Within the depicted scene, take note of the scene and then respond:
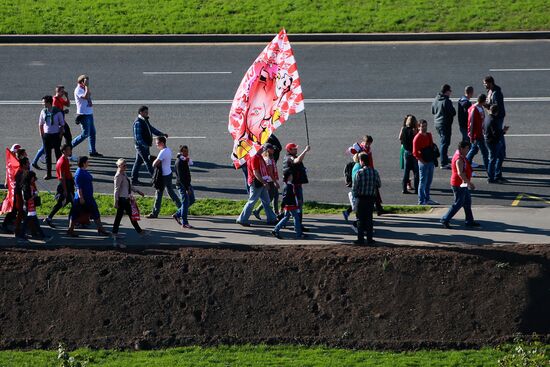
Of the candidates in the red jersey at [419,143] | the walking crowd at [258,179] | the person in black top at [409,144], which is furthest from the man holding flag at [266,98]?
A: the person in black top at [409,144]

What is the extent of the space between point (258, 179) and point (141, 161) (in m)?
3.65

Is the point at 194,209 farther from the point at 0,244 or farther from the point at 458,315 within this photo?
the point at 458,315

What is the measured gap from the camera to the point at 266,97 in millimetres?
18750

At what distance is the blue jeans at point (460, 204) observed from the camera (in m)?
19.4

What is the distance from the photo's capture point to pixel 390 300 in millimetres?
17875

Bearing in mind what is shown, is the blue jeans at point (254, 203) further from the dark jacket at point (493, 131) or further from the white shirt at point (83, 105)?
the white shirt at point (83, 105)

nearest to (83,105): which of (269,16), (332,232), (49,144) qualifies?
(49,144)

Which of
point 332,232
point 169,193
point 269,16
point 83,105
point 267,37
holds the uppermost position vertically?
point 269,16

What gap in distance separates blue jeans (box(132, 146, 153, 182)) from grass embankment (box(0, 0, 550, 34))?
9.87 metres

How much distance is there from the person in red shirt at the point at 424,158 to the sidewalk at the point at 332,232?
0.70 metres

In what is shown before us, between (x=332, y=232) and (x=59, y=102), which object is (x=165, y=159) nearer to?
(x=332, y=232)

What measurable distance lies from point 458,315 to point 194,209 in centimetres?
554

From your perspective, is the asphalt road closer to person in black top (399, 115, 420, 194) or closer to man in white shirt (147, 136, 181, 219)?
person in black top (399, 115, 420, 194)

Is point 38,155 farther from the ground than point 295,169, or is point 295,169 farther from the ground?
point 38,155
